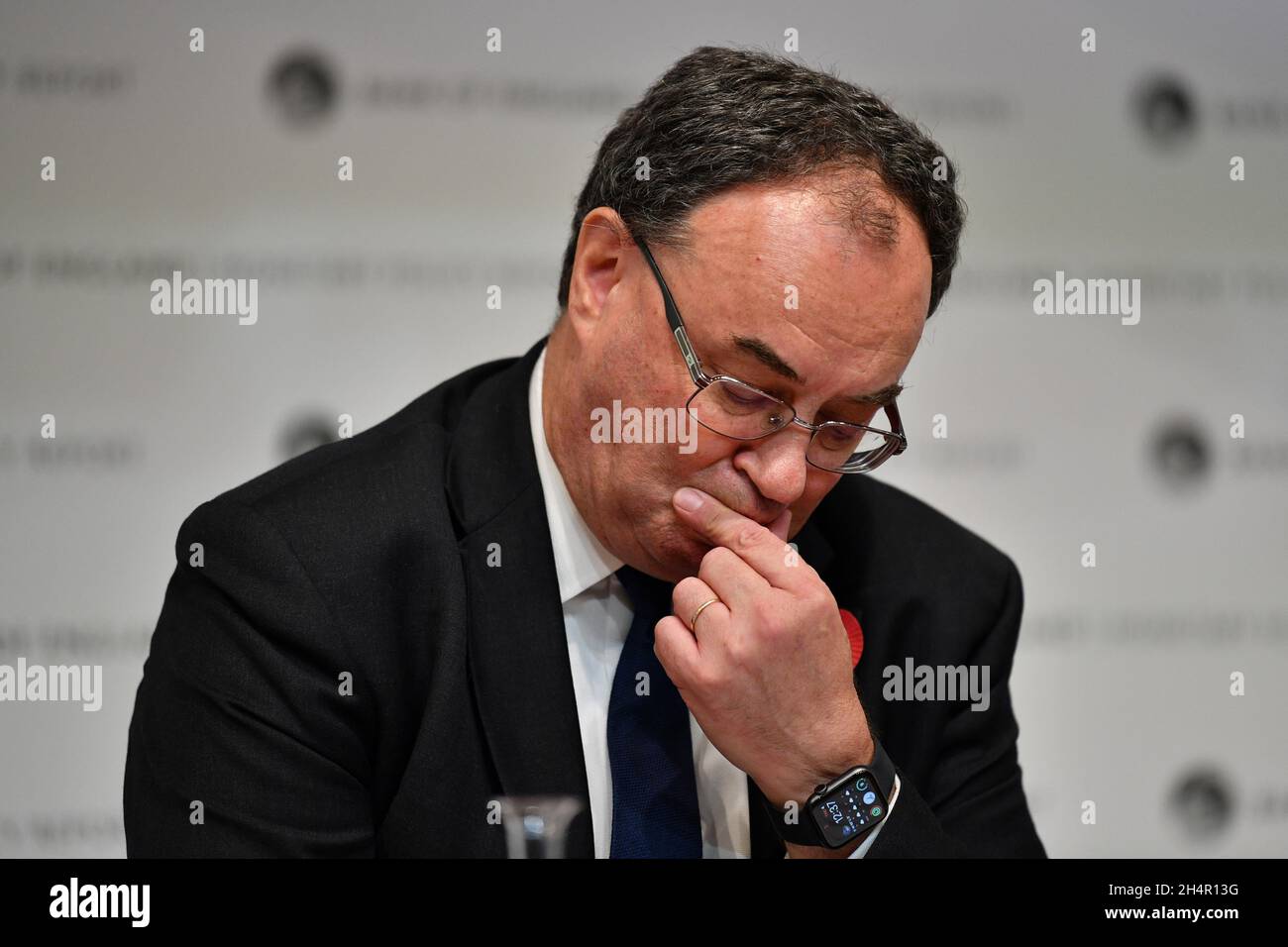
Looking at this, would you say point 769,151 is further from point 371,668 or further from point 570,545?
point 371,668

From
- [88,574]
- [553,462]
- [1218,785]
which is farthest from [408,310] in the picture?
[1218,785]

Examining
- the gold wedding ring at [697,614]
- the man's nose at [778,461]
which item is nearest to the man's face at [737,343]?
the man's nose at [778,461]

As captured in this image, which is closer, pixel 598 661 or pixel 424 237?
pixel 598 661

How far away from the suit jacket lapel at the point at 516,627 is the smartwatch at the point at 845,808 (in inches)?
13.7

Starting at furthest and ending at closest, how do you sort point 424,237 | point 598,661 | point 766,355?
point 424,237 < point 598,661 < point 766,355

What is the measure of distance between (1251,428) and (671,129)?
5.74ft

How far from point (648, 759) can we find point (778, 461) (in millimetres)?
524

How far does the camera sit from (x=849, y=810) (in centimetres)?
172

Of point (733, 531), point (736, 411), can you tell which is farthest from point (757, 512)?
point (736, 411)

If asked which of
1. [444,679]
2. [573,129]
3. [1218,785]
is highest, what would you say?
[573,129]

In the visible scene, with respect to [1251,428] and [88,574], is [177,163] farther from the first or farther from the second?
[1251,428]

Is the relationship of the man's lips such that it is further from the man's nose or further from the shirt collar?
the shirt collar

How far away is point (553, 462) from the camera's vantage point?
6.41 feet

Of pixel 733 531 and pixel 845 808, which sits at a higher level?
pixel 733 531
